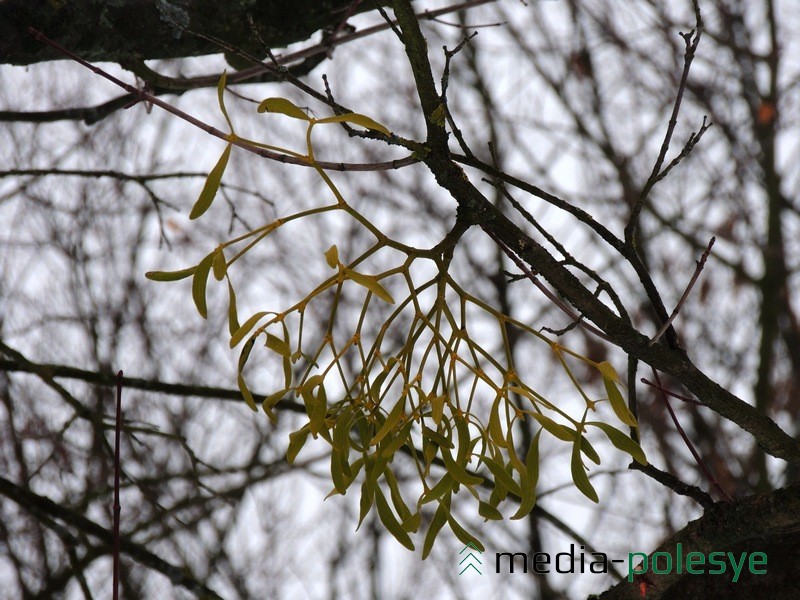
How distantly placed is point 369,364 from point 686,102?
3.26 metres

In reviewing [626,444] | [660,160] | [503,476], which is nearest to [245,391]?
[503,476]

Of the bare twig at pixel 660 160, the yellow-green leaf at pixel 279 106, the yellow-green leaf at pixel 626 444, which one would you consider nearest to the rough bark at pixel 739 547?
the yellow-green leaf at pixel 626 444

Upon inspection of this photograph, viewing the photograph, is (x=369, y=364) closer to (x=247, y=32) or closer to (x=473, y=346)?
(x=473, y=346)

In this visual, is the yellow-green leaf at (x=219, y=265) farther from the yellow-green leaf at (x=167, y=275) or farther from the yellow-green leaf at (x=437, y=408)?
the yellow-green leaf at (x=437, y=408)

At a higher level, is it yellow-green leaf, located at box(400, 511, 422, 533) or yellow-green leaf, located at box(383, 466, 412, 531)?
yellow-green leaf, located at box(383, 466, 412, 531)

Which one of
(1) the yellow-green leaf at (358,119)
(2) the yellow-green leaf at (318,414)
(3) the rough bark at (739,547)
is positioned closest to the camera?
(1) the yellow-green leaf at (358,119)

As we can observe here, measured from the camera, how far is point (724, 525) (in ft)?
3.29

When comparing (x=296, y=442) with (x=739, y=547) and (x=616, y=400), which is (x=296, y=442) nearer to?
(x=616, y=400)

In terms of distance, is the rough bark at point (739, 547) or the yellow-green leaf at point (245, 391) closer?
the yellow-green leaf at point (245, 391)

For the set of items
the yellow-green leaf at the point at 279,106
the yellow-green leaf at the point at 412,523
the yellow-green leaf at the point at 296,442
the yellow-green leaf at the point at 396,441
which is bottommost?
the yellow-green leaf at the point at 412,523

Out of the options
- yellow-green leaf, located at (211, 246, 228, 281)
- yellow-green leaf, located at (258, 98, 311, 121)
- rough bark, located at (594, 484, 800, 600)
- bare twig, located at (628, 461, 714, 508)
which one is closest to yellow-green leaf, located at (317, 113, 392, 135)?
yellow-green leaf, located at (258, 98, 311, 121)

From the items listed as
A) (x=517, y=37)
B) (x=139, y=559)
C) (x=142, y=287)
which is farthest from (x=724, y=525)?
(x=517, y=37)

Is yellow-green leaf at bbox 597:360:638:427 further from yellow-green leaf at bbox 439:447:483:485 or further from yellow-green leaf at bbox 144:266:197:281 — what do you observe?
yellow-green leaf at bbox 144:266:197:281

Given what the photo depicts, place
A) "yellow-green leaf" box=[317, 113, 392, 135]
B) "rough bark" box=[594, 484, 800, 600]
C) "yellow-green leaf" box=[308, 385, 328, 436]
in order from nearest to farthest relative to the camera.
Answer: "yellow-green leaf" box=[317, 113, 392, 135]
"yellow-green leaf" box=[308, 385, 328, 436]
"rough bark" box=[594, 484, 800, 600]
